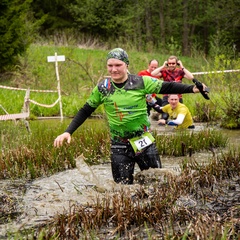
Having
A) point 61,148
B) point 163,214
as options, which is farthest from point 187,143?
point 163,214

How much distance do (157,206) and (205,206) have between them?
693 mm

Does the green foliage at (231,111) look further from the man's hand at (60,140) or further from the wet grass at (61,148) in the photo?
the man's hand at (60,140)

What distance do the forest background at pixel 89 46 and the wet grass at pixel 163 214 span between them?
17.7 feet

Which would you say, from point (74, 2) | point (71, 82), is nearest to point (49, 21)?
point (74, 2)

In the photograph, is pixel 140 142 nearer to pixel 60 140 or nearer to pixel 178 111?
pixel 60 140

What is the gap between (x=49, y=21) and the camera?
4753 centimetres

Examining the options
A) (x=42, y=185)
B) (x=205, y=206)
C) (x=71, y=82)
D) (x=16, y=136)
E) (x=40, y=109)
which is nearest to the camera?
(x=205, y=206)

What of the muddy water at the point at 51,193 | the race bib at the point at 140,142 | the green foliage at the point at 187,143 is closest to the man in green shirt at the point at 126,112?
the race bib at the point at 140,142

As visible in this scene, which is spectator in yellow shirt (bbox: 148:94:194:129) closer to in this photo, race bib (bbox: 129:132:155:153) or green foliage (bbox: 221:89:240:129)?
green foliage (bbox: 221:89:240:129)

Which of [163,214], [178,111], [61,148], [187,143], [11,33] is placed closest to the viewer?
[163,214]

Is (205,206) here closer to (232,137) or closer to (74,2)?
(232,137)

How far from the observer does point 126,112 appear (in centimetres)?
600

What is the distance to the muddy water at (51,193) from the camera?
5395mm

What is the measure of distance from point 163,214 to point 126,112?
1460 mm
